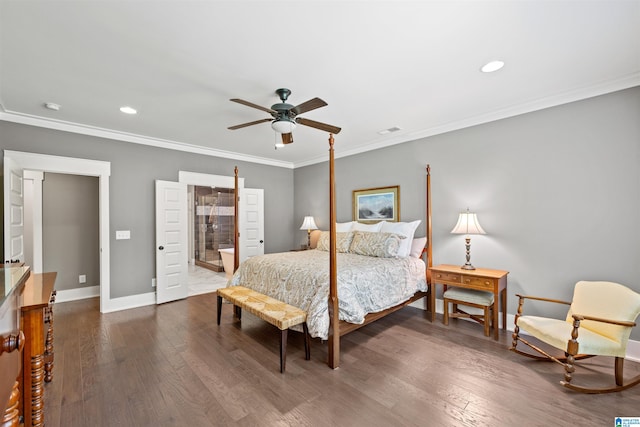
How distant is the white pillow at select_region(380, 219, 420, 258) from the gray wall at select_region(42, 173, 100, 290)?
512 centimetres

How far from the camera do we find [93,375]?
2.38 m

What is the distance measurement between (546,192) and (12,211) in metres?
6.04

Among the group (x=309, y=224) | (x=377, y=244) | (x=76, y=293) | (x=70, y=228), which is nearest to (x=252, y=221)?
(x=309, y=224)

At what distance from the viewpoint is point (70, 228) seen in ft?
15.4

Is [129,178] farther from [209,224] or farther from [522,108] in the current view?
[522,108]

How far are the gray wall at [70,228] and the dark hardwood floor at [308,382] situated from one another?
5.51ft

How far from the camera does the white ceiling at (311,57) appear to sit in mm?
1746

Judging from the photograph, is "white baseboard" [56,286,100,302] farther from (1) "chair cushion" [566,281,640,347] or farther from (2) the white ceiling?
(1) "chair cushion" [566,281,640,347]

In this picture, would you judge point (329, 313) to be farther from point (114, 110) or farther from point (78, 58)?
point (114, 110)

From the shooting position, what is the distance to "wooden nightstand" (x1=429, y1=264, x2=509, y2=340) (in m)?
3.07

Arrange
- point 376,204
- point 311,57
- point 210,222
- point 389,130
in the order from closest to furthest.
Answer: point 311,57, point 389,130, point 376,204, point 210,222

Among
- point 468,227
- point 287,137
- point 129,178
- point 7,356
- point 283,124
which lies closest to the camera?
point 7,356

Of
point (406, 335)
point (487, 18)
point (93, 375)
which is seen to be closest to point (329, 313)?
point (406, 335)

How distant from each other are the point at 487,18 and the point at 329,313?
2.57m
